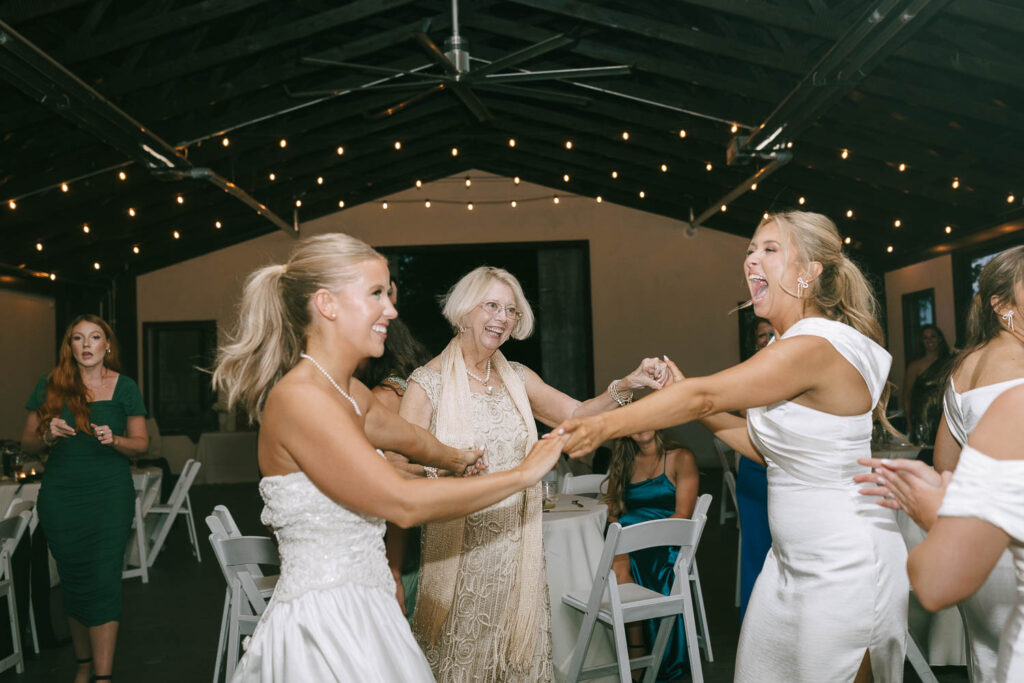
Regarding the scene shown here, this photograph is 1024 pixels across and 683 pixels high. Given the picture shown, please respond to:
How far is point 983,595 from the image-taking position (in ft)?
8.29

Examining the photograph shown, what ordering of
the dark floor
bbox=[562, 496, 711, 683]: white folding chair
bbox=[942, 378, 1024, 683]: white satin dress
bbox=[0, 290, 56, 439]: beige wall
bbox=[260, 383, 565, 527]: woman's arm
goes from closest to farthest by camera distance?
bbox=[260, 383, 565, 527]: woman's arm < bbox=[942, 378, 1024, 683]: white satin dress < bbox=[562, 496, 711, 683]: white folding chair < the dark floor < bbox=[0, 290, 56, 439]: beige wall

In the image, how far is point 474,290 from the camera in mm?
2832

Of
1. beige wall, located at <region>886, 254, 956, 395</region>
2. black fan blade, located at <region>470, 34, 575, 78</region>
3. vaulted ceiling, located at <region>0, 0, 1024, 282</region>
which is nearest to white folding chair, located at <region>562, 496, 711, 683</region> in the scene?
black fan blade, located at <region>470, 34, 575, 78</region>

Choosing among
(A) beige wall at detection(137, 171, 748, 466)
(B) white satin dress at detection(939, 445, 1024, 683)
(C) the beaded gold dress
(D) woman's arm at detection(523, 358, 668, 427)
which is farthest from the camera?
(A) beige wall at detection(137, 171, 748, 466)

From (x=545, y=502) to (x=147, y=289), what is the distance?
10744 millimetres

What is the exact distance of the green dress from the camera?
3.67m

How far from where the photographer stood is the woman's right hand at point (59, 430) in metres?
3.70

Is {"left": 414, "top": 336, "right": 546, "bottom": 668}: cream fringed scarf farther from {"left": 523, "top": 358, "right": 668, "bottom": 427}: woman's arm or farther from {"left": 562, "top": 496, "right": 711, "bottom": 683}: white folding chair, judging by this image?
{"left": 562, "top": 496, "right": 711, "bottom": 683}: white folding chair

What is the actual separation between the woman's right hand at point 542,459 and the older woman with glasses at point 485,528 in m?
0.74

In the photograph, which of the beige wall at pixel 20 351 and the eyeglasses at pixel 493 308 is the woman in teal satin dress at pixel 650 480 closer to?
the eyeglasses at pixel 493 308

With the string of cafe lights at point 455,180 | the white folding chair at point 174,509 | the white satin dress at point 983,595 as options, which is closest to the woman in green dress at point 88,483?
the white folding chair at point 174,509

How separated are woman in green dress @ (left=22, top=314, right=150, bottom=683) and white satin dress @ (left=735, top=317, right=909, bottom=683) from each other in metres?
2.88

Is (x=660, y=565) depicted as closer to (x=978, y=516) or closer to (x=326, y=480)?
(x=326, y=480)

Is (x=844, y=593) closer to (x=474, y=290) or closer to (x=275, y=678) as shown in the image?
(x=275, y=678)
